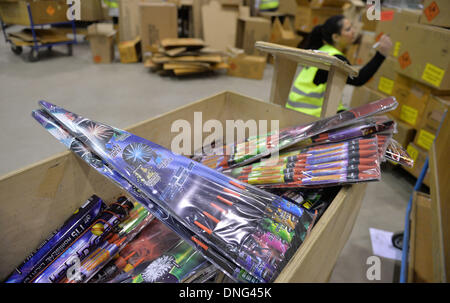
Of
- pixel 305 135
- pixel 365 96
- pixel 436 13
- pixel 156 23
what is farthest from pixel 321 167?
pixel 156 23

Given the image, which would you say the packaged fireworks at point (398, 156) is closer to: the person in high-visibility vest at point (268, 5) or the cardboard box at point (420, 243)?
the cardboard box at point (420, 243)

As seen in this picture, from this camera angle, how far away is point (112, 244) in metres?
0.96

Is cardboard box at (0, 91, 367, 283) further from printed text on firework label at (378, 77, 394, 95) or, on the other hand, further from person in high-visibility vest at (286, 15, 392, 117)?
printed text on firework label at (378, 77, 394, 95)

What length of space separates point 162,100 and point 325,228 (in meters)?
2.98

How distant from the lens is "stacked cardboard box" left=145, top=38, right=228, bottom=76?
406 cm

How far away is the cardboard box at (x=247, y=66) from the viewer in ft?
13.8

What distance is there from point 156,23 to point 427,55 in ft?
12.4

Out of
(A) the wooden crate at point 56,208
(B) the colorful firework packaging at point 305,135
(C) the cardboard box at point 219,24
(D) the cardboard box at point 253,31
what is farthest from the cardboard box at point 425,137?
(C) the cardboard box at point 219,24

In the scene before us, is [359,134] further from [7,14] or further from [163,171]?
[7,14]

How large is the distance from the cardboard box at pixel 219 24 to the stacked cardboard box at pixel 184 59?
32.1 inches

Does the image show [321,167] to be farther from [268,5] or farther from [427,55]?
[268,5]

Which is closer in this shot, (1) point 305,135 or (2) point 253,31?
(1) point 305,135
